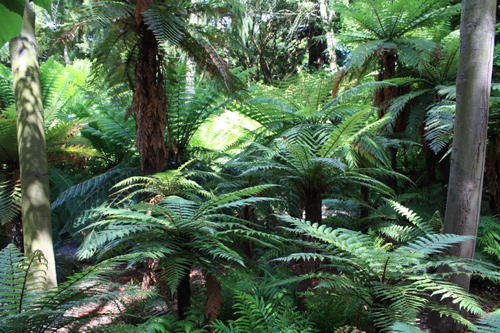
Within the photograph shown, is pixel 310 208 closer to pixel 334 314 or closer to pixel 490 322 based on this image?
pixel 334 314

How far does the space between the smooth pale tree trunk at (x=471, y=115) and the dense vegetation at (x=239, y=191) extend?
0.18 meters

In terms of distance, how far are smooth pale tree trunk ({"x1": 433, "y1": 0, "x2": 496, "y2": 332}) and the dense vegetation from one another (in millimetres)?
184

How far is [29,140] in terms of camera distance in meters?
1.82

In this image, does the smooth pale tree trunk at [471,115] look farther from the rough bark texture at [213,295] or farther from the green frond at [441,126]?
the rough bark texture at [213,295]

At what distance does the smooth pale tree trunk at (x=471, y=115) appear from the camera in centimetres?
181

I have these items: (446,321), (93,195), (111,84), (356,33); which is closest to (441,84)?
(356,33)

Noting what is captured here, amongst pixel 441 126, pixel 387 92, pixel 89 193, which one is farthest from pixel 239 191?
pixel 387 92

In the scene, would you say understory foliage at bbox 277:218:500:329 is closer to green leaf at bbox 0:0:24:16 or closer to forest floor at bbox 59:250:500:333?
forest floor at bbox 59:250:500:333

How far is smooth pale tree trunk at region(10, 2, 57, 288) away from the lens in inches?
71.5

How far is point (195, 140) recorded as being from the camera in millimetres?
4027

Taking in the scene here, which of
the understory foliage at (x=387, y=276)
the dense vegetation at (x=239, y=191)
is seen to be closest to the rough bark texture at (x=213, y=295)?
the dense vegetation at (x=239, y=191)

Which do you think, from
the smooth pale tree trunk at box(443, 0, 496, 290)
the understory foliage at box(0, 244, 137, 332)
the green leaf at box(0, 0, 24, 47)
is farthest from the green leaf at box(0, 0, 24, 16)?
the smooth pale tree trunk at box(443, 0, 496, 290)

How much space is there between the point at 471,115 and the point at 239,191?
4.90 ft

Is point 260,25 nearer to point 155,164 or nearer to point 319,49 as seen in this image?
point 319,49
